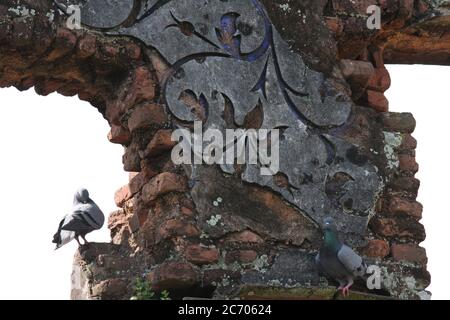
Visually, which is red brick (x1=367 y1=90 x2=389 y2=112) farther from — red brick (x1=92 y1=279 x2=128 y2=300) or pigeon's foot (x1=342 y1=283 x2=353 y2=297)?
red brick (x1=92 y1=279 x2=128 y2=300)

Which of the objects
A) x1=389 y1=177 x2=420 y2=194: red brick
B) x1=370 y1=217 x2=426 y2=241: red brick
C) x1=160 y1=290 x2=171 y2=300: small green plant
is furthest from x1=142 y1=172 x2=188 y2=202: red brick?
x1=389 y1=177 x2=420 y2=194: red brick

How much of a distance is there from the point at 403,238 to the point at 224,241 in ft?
3.24

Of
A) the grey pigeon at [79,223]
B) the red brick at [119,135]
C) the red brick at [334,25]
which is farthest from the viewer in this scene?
the red brick at [334,25]

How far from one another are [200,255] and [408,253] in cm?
112

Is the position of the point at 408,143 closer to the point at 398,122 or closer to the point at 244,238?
the point at 398,122

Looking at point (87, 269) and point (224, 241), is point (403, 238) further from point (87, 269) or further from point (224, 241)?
point (87, 269)

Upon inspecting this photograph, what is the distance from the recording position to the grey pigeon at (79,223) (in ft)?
20.3

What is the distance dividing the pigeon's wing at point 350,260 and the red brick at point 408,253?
45 cm

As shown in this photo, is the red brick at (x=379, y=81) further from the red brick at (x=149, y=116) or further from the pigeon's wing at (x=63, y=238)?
the pigeon's wing at (x=63, y=238)

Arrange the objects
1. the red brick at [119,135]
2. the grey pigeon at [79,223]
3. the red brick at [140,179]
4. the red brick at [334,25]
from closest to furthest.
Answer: the grey pigeon at [79,223], the red brick at [140,179], the red brick at [119,135], the red brick at [334,25]

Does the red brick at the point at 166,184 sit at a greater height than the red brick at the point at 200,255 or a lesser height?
greater

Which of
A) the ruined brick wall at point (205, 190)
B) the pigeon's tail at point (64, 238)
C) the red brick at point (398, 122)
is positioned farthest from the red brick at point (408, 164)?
the pigeon's tail at point (64, 238)

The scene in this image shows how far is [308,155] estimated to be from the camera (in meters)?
6.57

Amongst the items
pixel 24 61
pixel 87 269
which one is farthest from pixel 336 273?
pixel 24 61
